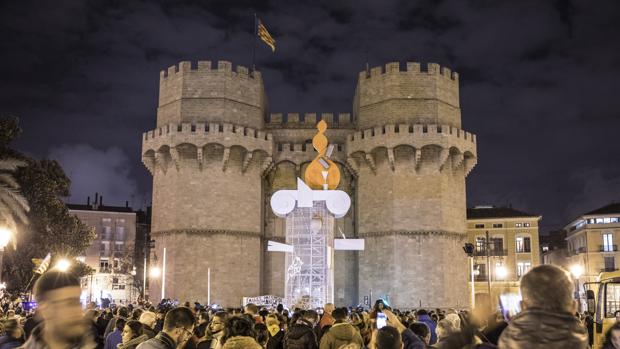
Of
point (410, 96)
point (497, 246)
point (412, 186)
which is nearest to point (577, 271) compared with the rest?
point (412, 186)

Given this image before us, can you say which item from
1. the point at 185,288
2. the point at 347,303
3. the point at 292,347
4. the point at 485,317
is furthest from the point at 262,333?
the point at 347,303

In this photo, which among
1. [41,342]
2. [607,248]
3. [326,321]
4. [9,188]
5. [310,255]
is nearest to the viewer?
[41,342]


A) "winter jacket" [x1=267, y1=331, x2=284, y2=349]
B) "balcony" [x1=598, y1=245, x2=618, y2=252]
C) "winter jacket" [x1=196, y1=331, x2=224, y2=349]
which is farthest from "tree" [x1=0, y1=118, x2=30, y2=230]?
"balcony" [x1=598, y1=245, x2=618, y2=252]

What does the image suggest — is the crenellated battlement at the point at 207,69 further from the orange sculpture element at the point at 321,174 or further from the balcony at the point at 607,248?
the balcony at the point at 607,248

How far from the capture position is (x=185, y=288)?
34.3 meters

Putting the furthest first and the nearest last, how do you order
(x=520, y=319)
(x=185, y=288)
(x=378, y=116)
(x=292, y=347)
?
(x=378, y=116) < (x=185, y=288) < (x=292, y=347) < (x=520, y=319)

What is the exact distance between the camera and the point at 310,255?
23594mm

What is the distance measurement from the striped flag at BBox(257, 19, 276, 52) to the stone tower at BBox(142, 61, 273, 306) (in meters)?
2.23

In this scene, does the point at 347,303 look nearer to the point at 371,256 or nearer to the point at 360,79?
the point at 371,256

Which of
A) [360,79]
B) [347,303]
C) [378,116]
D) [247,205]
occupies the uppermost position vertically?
[360,79]

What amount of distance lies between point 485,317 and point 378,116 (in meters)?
31.8

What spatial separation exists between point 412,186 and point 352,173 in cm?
399

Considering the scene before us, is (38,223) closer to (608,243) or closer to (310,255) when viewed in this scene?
(310,255)

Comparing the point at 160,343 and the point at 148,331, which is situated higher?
the point at 160,343
